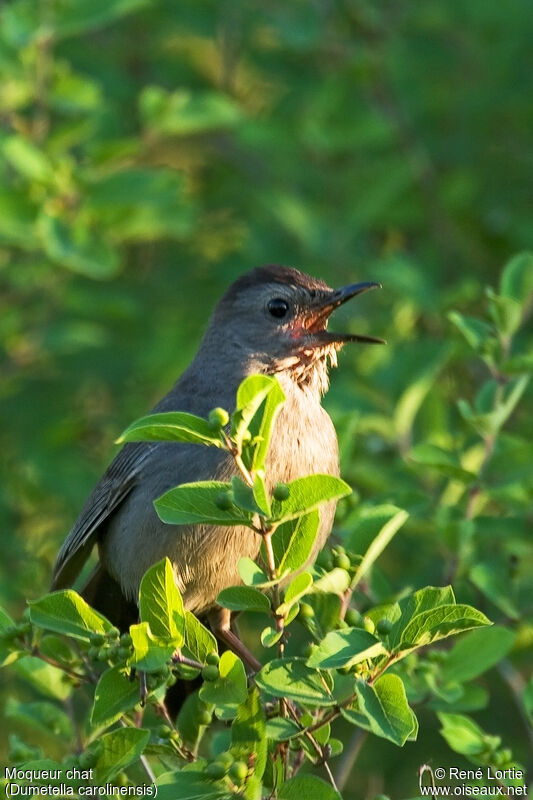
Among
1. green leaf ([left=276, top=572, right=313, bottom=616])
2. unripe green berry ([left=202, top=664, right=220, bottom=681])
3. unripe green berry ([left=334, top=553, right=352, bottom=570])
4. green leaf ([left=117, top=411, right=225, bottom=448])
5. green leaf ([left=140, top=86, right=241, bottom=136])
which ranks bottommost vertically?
unripe green berry ([left=202, top=664, right=220, bottom=681])

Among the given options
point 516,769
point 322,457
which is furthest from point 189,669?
point 322,457

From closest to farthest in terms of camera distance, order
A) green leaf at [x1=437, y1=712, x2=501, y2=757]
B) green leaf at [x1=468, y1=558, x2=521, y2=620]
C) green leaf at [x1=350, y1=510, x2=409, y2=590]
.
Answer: green leaf at [x1=350, y1=510, x2=409, y2=590], green leaf at [x1=437, y1=712, x2=501, y2=757], green leaf at [x1=468, y1=558, x2=521, y2=620]

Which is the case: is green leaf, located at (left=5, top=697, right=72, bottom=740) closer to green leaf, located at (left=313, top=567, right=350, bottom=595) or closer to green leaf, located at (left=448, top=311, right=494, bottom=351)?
green leaf, located at (left=313, top=567, right=350, bottom=595)

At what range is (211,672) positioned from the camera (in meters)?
3.36

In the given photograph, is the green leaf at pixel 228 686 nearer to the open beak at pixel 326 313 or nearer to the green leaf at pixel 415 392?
the open beak at pixel 326 313

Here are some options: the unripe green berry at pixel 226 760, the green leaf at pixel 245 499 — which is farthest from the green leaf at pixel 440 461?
the unripe green berry at pixel 226 760

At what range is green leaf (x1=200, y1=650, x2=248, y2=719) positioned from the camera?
3377 millimetres

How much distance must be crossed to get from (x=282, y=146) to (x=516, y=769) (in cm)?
486

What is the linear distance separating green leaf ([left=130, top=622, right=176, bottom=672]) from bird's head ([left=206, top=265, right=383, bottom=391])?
6.24 feet

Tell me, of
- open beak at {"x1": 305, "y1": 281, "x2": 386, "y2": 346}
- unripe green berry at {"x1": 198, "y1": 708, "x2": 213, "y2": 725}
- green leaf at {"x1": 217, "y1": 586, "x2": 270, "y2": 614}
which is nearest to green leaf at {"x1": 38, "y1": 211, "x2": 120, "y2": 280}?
open beak at {"x1": 305, "y1": 281, "x2": 386, "y2": 346}

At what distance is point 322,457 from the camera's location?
4742 millimetres

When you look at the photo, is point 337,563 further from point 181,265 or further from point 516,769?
point 181,265

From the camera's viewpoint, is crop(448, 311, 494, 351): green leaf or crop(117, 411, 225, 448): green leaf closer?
crop(117, 411, 225, 448): green leaf

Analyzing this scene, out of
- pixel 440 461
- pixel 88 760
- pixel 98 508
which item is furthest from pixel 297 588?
pixel 98 508
